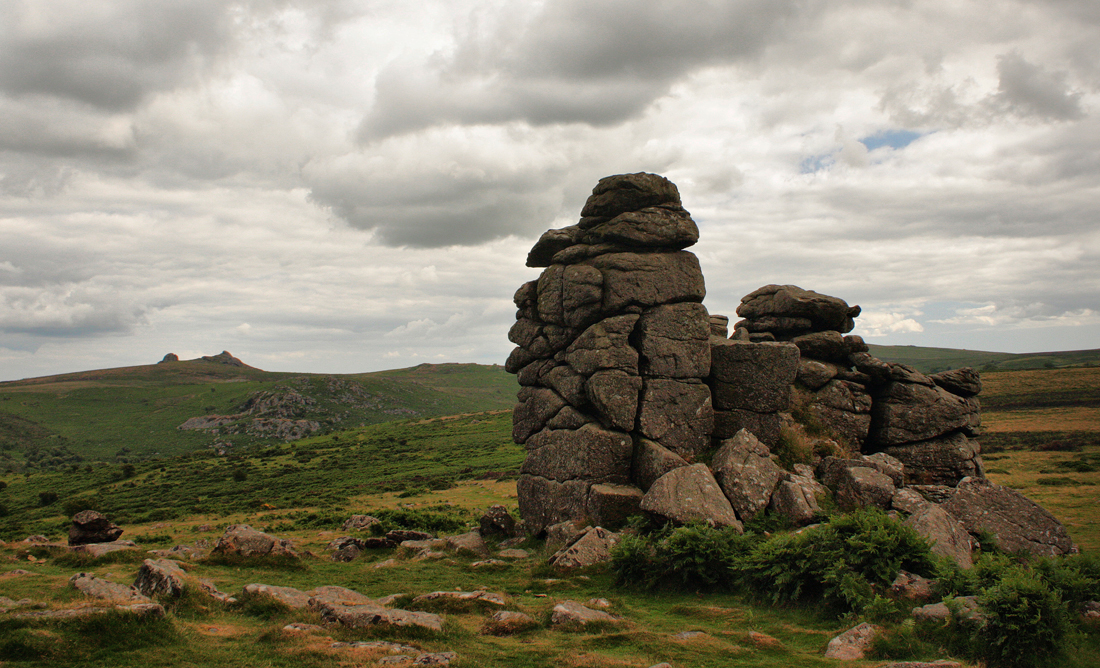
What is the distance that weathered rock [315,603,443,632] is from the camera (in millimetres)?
17453

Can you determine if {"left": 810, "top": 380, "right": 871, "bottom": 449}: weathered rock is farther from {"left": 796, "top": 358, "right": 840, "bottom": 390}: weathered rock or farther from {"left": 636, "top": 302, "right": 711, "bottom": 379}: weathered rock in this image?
{"left": 636, "top": 302, "right": 711, "bottom": 379}: weathered rock

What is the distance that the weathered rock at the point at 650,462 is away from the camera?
31719 millimetres

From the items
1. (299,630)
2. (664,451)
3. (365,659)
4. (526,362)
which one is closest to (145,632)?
(299,630)

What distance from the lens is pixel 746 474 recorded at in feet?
92.6

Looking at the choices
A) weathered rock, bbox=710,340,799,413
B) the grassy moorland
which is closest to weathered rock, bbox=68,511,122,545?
the grassy moorland

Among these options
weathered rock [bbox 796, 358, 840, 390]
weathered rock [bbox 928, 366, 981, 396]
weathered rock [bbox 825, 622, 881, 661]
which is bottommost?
weathered rock [bbox 825, 622, 881, 661]

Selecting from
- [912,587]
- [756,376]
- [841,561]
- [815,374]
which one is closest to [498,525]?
[756,376]

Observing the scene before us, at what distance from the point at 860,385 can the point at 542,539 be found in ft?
73.8

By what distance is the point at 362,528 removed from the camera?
4988 centimetres

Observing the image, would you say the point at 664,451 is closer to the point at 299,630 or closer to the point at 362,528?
the point at 299,630

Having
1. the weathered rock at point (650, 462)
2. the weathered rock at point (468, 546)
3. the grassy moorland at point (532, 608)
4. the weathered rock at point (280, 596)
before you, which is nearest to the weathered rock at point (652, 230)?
the weathered rock at point (650, 462)

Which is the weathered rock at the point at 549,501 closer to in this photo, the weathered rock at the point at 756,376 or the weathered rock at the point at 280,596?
the weathered rock at the point at 756,376

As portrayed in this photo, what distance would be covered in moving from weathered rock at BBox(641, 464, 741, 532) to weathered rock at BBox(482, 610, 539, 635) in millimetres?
9662

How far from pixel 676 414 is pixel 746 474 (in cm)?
620
